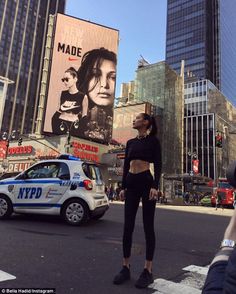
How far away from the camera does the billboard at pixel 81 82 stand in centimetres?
4678

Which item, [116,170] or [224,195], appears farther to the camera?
[116,170]

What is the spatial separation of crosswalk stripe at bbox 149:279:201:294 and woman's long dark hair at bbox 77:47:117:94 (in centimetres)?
4550

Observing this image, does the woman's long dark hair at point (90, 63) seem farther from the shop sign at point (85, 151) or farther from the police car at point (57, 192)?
the police car at point (57, 192)

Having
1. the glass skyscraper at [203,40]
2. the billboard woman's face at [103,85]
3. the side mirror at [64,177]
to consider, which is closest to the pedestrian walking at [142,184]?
the side mirror at [64,177]

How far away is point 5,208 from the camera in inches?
357

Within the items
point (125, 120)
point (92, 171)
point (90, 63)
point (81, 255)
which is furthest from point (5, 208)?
point (125, 120)

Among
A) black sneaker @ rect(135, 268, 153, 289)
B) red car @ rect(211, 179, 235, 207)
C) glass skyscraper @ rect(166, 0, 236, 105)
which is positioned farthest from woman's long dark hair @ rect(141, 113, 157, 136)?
glass skyscraper @ rect(166, 0, 236, 105)

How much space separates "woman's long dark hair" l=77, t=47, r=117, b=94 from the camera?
159ft

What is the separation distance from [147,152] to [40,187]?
17.4 feet

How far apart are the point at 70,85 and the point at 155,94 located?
107ft

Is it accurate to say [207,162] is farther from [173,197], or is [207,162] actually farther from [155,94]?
[173,197]

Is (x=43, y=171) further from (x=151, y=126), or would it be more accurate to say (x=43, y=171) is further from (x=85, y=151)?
(x=85, y=151)

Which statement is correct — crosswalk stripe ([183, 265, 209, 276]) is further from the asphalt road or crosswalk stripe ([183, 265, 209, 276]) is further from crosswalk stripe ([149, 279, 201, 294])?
crosswalk stripe ([149, 279, 201, 294])

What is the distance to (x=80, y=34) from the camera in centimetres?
5122
